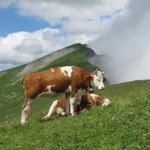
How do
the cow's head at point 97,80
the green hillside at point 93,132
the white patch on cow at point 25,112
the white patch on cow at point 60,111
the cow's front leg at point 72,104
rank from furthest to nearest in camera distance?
the cow's head at point 97,80
the white patch on cow at point 60,111
the cow's front leg at point 72,104
the white patch on cow at point 25,112
the green hillside at point 93,132

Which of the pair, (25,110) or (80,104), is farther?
(80,104)

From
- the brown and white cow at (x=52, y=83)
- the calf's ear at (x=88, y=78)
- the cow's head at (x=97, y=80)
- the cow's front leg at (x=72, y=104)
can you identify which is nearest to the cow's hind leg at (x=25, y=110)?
the brown and white cow at (x=52, y=83)

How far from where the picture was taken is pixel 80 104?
29766 mm

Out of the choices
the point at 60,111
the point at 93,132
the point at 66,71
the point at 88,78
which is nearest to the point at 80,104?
the point at 60,111

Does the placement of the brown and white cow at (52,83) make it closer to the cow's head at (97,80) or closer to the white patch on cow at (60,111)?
the white patch on cow at (60,111)

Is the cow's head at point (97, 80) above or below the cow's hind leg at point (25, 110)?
above

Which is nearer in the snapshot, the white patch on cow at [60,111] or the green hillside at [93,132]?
the green hillside at [93,132]

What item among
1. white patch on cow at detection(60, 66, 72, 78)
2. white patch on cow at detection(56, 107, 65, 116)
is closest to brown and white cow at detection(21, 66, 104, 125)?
white patch on cow at detection(60, 66, 72, 78)

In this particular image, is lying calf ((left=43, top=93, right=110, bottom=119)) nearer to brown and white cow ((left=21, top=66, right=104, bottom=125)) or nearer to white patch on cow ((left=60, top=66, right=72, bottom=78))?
brown and white cow ((left=21, top=66, right=104, bottom=125))

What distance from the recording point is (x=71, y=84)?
28.1 m

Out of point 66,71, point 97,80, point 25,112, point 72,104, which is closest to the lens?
point 25,112

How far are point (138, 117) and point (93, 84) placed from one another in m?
9.00

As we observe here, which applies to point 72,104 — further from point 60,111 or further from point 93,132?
point 93,132

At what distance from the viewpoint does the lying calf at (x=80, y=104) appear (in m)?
29.6
